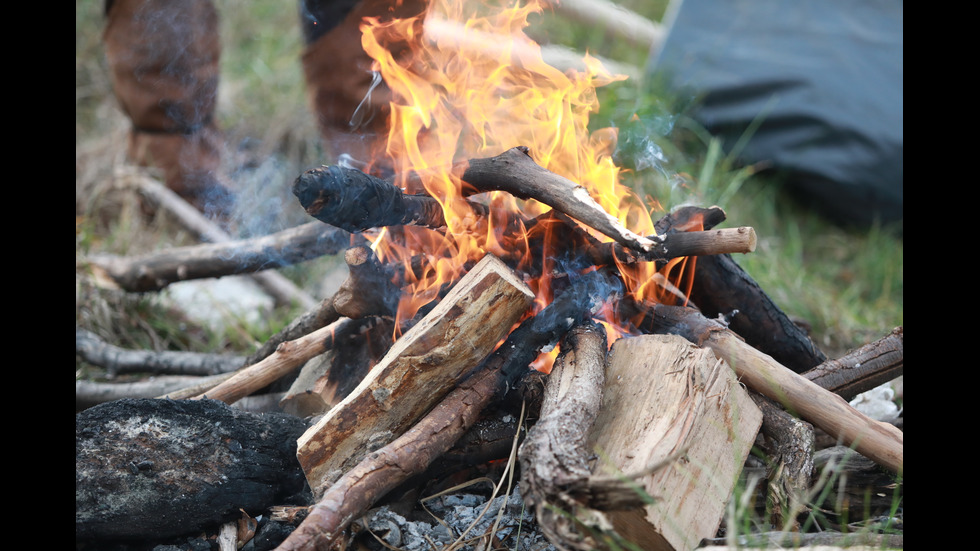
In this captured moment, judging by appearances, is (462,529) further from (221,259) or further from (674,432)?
(221,259)

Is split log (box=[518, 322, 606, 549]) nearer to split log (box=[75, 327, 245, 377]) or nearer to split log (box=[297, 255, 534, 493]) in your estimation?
split log (box=[297, 255, 534, 493])

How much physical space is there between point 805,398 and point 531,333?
777 millimetres

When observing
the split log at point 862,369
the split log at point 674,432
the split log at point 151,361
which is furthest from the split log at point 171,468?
the split log at point 862,369

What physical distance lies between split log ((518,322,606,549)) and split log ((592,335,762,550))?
0.08m

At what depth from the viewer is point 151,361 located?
2.85 meters

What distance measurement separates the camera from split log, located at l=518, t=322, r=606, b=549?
1.28m

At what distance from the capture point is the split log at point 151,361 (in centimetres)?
281

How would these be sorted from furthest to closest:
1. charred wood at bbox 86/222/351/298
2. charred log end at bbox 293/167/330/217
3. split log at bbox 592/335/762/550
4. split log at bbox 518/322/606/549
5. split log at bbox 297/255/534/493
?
charred wood at bbox 86/222/351/298, split log at bbox 297/255/534/493, charred log end at bbox 293/167/330/217, split log at bbox 592/335/762/550, split log at bbox 518/322/606/549

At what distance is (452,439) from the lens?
1749 millimetres

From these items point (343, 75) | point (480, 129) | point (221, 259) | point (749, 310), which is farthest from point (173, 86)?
point (749, 310)

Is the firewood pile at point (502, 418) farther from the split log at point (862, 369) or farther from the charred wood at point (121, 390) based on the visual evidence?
the charred wood at point (121, 390)

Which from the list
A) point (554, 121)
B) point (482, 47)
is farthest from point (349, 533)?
point (482, 47)

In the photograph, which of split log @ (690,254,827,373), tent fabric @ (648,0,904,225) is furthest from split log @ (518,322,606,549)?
tent fabric @ (648,0,904,225)

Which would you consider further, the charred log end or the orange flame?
the orange flame
